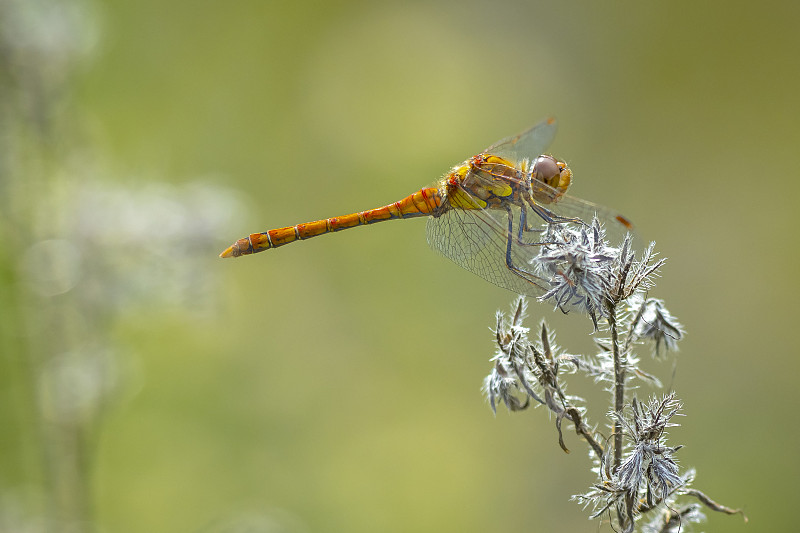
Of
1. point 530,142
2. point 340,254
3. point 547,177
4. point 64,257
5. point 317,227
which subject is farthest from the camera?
point 340,254

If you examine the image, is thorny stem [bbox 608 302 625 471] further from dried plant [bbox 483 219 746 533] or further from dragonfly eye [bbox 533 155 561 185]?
dragonfly eye [bbox 533 155 561 185]

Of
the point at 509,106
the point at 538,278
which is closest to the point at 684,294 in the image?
the point at 509,106

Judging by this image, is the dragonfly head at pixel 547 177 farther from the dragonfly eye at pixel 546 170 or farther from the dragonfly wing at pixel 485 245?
the dragonfly wing at pixel 485 245

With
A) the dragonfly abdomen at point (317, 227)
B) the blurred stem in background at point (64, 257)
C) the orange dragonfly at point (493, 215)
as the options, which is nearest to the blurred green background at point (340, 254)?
the blurred stem in background at point (64, 257)

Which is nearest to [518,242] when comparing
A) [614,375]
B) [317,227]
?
[614,375]

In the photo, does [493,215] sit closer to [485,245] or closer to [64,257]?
[485,245]

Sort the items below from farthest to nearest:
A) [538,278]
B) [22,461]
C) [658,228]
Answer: [658,228] < [22,461] < [538,278]

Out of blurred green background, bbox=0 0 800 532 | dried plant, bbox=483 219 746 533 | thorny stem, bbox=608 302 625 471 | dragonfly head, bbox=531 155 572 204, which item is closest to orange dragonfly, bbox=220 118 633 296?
dragonfly head, bbox=531 155 572 204

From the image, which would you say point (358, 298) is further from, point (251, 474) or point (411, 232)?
point (251, 474)
